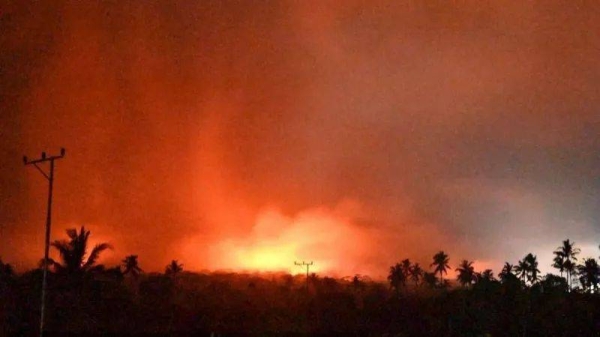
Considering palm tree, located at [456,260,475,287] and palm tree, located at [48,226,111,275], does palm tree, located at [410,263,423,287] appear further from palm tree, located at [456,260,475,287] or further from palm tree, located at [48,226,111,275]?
palm tree, located at [48,226,111,275]

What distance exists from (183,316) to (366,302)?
16342mm

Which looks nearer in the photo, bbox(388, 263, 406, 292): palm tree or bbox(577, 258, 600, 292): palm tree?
bbox(577, 258, 600, 292): palm tree

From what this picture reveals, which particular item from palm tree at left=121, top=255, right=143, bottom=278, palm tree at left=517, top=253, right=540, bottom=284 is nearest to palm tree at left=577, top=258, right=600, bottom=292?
palm tree at left=517, top=253, right=540, bottom=284

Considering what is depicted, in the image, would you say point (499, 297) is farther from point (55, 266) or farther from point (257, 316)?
point (55, 266)

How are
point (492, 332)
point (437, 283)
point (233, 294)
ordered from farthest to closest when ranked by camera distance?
point (437, 283) < point (233, 294) < point (492, 332)

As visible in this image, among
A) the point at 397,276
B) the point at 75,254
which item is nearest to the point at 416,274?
the point at 397,276

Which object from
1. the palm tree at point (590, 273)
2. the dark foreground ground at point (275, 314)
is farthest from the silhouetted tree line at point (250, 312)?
the palm tree at point (590, 273)

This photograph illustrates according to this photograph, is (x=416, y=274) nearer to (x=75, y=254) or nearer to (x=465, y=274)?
(x=465, y=274)

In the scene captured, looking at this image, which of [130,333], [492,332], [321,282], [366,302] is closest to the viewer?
[130,333]

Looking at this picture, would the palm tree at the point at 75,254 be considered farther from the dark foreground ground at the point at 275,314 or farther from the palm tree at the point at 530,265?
the palm tree at the point at 530,265

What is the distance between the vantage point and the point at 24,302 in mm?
37750

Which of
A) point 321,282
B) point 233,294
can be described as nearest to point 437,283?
point 321,282

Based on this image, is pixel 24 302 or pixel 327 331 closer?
pixel 24 302

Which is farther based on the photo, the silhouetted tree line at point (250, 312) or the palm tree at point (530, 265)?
the palm tree at point (530, 265)
